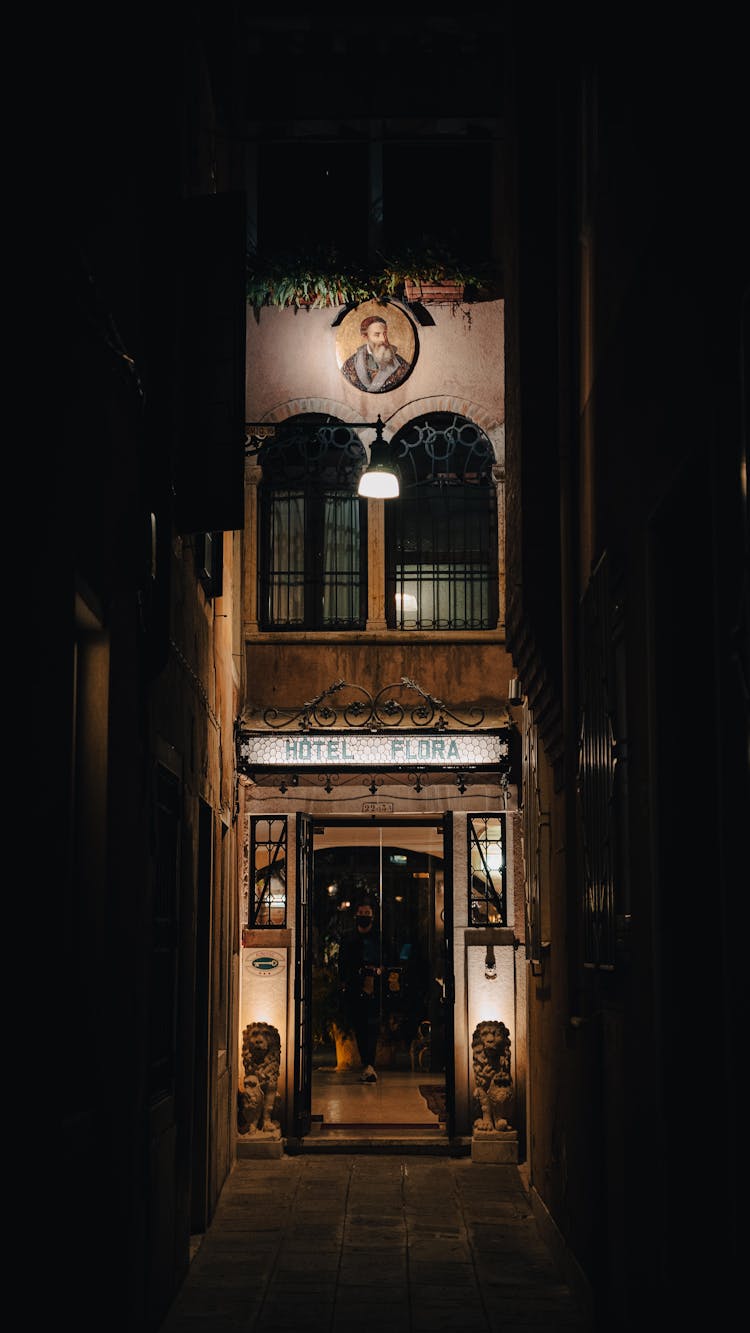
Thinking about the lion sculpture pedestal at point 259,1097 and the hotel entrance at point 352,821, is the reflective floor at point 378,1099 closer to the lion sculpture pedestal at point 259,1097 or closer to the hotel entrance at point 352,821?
the hotel entrance at point 352,821

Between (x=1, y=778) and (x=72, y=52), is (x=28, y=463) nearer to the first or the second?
(x=1, y=778)

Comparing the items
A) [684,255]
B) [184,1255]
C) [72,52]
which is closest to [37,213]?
[72,52]

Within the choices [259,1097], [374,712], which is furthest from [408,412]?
[259,1097]

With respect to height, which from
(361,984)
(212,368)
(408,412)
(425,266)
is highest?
(425,266)

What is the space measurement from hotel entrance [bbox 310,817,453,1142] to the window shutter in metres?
8.88

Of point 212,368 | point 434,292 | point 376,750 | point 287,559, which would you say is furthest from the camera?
point 287,559

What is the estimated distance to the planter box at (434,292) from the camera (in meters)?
16.7

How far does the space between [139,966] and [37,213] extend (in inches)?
162

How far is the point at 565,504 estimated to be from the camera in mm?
9383

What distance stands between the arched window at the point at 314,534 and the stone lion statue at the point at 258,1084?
14.6 ft

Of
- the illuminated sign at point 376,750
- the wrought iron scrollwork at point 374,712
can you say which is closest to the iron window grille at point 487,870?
the illuminated sign at point 376,750

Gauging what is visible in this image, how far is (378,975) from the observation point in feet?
68.8

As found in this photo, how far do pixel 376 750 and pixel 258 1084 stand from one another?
3546 millimetres

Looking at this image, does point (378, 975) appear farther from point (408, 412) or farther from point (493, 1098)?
point (408, 412)
